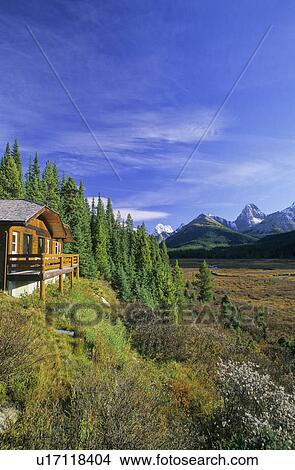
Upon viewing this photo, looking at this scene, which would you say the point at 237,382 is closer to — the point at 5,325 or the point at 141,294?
the point at 5,325

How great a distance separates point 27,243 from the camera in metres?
19.3

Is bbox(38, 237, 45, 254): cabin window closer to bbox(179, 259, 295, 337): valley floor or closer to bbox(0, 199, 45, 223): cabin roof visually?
bbox(0, 199, 45, 223): cabin roof

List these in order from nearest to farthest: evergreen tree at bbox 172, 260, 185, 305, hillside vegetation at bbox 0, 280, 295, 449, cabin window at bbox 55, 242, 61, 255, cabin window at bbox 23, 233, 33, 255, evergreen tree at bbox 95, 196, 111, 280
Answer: hillside vegetation at bbox 0, 280, 295, 449, cabin window at bbox 23, 233, 33, 255, cabin window at bbox 55, 242, 61, 255, evergreen tree at bbox 95, 196, 111, 280, evergreen tree at bbox 172, 260, 185, 305

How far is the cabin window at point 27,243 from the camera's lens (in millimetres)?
18766

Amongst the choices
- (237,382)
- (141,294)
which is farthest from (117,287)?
(237,382)

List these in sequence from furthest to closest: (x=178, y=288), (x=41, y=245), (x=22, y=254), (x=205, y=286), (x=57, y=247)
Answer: (x=205, y=286), (x=178, y=288), (x=57, y=247), (x=41, y=245), (x=22, y=254)

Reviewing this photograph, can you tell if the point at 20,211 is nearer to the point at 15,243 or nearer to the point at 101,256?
the point at 15,243

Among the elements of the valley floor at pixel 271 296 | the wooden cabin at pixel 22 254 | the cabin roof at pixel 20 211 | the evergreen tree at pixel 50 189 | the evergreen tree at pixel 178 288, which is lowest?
the valley floor at pixel 271 296

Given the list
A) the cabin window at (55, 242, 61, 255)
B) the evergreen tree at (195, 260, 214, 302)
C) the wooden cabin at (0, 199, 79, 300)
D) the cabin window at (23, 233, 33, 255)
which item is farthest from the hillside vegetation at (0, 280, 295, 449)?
the evergreen tree at (195, 260, 214, 302)

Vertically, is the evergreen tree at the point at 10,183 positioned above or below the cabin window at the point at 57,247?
above

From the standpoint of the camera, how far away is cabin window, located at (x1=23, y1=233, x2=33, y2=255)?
61.6 ft

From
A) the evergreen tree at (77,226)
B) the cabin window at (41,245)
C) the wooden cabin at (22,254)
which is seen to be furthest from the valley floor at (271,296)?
the wooden cabin at (22,254)

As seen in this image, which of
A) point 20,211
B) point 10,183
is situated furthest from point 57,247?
point 10,183

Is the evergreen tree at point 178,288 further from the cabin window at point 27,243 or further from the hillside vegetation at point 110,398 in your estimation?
the hillside vegetation at point 110,398
